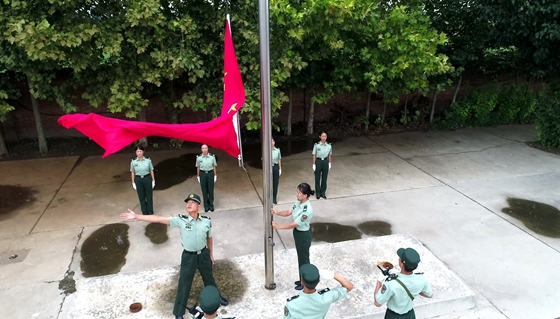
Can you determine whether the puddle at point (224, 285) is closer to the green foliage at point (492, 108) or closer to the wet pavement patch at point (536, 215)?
the wet pavement patch at point (536, 215)

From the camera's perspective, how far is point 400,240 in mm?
6227

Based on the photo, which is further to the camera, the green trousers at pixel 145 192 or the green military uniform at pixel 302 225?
the green trousers at pixel 145 192

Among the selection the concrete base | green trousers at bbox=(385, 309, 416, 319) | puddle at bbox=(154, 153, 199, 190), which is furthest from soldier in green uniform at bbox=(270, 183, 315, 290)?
puddle at bbox=(154, 153, 199, 190)

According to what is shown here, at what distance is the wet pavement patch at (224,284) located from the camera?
4.86m

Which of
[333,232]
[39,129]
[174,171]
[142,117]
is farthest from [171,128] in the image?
[39,129]

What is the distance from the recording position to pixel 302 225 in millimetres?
4809

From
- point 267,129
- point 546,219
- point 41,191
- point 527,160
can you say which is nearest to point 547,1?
point 527,160

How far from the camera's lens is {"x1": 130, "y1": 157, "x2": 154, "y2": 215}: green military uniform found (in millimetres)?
7016

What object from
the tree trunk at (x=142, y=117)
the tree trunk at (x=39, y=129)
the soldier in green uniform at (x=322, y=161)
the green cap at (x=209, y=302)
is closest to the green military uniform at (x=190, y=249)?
the green cap at (x=209, y=302)

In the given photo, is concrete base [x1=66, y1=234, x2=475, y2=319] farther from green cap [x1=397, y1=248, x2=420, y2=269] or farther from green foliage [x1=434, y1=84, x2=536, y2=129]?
green foliage [x1=434, y1=84, x2=536, y2=129]

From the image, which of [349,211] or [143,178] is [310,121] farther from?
[143,178]

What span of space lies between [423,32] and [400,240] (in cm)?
523

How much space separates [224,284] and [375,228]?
3.06 meters

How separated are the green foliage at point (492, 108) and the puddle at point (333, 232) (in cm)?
822
